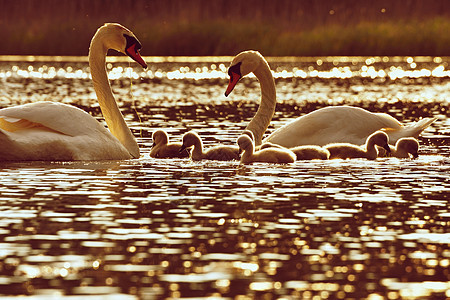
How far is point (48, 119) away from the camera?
46.0ft

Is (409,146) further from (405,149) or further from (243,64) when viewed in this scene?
(243,64)

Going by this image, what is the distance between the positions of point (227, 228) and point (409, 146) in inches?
244

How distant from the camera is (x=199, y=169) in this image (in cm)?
1412

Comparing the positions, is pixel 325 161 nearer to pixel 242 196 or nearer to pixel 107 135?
pixel 107 135

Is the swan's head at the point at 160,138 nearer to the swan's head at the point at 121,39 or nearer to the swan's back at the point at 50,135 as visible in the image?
the swan's head at the point at 121,39

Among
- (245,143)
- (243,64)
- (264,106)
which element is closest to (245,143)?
(245,143)

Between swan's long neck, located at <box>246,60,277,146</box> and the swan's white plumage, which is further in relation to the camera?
swan's long neck, located at <box>246,60,277,146</box>

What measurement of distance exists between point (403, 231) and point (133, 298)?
3.00 meters

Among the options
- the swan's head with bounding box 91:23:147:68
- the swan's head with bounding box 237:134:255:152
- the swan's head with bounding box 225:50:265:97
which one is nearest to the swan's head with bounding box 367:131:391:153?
the swan's head with bounding box 237:134:255:152

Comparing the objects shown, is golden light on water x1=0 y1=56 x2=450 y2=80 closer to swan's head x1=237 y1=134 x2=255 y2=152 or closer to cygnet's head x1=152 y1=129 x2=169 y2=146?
cygnet's head x1=152 y1=129 x2=169 y2=146

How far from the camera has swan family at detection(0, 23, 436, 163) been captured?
46.1 feet

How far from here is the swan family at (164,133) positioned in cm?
1405

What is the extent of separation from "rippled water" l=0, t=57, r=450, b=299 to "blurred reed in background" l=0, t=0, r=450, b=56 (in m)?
28.2

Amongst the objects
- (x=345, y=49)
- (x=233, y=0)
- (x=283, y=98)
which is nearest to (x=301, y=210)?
(x=283, y=98)
